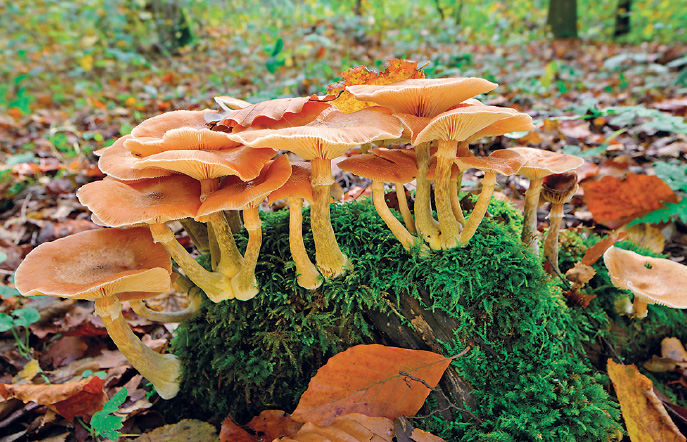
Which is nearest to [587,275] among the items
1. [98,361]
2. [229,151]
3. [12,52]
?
[229,151]

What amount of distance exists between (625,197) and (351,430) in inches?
106

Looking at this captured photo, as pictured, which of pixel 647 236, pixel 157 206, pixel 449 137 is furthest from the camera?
pixel 647 236

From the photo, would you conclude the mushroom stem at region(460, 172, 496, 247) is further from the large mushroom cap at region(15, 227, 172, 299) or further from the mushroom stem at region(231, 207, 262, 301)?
the large mushroom cap at region(15, 227, 172, 299)

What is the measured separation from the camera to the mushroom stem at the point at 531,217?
243cm

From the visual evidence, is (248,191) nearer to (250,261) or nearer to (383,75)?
(250,261)

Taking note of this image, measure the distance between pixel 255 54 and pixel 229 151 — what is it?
1090 centimetres

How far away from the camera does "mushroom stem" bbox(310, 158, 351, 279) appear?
2025 millimetres

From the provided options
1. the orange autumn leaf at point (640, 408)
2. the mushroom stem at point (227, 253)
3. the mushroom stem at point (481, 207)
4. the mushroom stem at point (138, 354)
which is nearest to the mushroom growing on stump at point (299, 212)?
the mushroom stem at point (227, 253)

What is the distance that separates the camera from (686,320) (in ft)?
9.02

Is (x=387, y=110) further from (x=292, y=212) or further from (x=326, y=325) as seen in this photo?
(x=326, y=325)

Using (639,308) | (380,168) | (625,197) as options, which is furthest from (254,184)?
(625,197)

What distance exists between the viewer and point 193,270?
2215mm

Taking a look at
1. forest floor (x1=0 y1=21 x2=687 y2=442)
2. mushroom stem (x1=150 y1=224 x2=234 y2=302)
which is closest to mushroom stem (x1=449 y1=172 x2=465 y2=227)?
forest floor (x1=0 y1=21 x2=687 y2=442)

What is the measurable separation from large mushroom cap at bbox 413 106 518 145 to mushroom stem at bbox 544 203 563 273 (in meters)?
0.93
